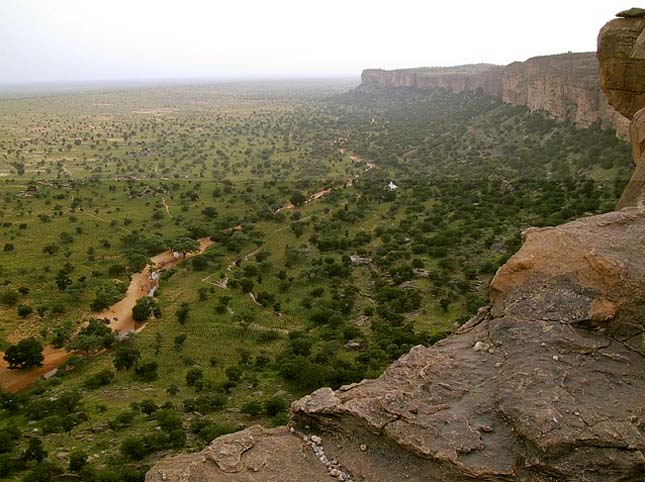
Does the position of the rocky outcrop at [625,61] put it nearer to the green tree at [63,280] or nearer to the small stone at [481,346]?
the small stone at [481,346]

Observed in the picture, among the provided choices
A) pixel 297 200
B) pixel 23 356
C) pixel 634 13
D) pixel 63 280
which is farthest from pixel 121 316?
pixel 634 13

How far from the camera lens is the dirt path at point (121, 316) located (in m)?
25.4

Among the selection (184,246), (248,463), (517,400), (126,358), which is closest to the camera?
(517,400)

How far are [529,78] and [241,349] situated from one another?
69861 millimetres

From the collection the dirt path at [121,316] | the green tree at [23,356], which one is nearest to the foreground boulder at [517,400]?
the green tree at [23,356]

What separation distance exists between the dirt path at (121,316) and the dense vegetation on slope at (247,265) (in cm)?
72

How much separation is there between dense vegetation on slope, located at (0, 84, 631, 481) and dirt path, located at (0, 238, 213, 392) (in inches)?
28.3

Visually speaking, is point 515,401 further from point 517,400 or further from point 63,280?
point 63,280

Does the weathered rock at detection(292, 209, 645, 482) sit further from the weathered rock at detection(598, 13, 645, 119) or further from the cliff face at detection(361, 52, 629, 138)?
the cliff face at detection(361, 52, 629, 138)

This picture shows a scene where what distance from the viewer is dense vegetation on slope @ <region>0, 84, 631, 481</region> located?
20.5 m

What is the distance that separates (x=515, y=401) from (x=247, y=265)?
30722mm

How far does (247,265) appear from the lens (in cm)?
3806

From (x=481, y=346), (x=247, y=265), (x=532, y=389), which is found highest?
(x=532, y=389)

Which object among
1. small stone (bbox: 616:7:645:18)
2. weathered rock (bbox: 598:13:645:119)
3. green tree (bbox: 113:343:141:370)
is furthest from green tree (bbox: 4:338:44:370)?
small stone (bbox: 616:7:645:18)
